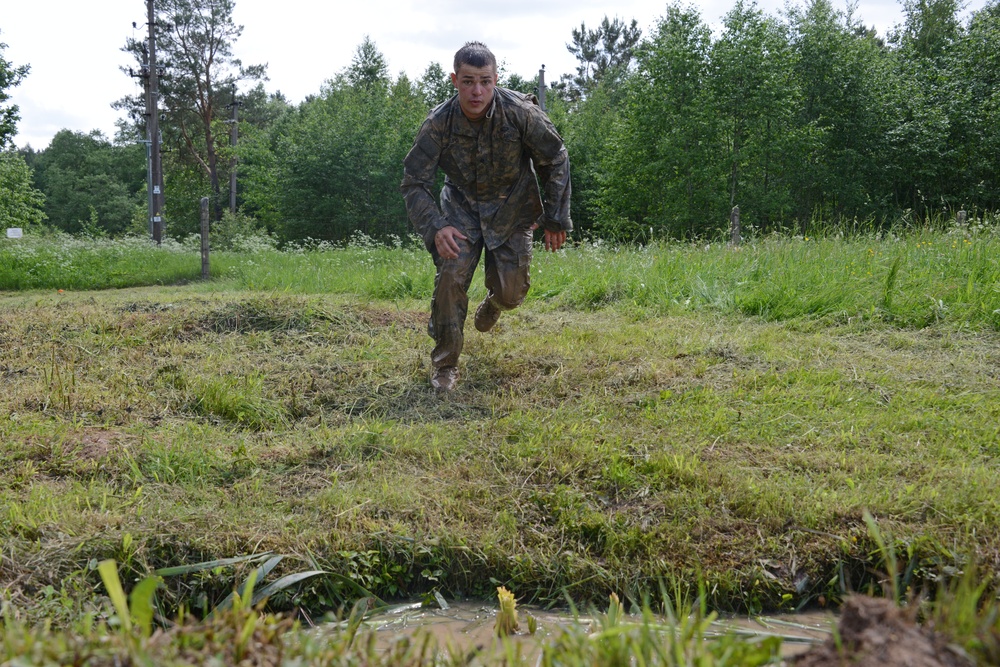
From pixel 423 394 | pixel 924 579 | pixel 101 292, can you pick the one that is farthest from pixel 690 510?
pixel 101 292

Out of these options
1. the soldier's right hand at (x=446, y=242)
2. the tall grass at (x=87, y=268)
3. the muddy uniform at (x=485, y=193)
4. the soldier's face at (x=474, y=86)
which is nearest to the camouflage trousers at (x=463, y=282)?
the muddy uniform at (x=485, y=193)

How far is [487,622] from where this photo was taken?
2781mm

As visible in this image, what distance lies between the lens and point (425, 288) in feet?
29.8

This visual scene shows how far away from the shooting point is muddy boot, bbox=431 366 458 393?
518 centimetres

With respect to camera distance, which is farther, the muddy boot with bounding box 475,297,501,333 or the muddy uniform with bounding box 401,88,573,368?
the muddy boot with bounding box 475,297,501,333

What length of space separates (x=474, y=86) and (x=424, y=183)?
69 centimetres

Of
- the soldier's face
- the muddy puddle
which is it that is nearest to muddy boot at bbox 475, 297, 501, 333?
the soldier's face

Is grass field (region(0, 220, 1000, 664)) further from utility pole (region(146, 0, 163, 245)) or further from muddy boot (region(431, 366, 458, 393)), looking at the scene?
utility pole (region(146, 0, 163, 245))

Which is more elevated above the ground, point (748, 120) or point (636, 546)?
point (748, 120)

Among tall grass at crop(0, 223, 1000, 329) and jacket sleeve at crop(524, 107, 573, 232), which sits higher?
jacket sleeve at crop(524, 107, 573, 232)

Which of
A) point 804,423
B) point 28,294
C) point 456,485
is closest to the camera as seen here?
point 456,485

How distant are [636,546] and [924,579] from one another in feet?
3.18

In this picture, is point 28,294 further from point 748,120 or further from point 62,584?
point 748,120

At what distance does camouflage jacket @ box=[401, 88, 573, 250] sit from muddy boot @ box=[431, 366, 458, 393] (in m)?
0.79
